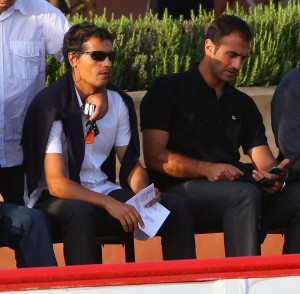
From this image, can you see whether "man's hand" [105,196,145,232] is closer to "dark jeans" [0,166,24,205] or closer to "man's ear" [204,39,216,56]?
"dark jeans" [0,166,24,205]

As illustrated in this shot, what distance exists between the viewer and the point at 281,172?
605cm

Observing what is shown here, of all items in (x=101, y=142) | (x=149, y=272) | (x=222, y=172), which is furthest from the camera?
(x=222, y=172)

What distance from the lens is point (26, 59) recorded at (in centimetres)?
600

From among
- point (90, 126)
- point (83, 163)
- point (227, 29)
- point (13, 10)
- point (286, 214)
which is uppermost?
point (13, 10)

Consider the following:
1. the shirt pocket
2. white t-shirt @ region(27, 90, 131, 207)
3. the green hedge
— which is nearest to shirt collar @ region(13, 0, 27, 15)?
the shirt pocket

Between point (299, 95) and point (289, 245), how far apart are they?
86cm

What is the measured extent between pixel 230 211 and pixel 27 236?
1.20m

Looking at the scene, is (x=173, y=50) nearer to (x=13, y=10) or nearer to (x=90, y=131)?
(x=13, y=10)

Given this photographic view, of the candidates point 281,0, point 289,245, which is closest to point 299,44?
point 281,0

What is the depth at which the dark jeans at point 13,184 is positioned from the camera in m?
6.03

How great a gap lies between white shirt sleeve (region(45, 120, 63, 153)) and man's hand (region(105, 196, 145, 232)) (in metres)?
0.38

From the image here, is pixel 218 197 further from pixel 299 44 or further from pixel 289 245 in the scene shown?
pixel 299 44

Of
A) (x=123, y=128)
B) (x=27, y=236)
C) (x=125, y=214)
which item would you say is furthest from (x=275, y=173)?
(x=27, y=236)

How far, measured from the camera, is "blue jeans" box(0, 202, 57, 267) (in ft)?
17.1
